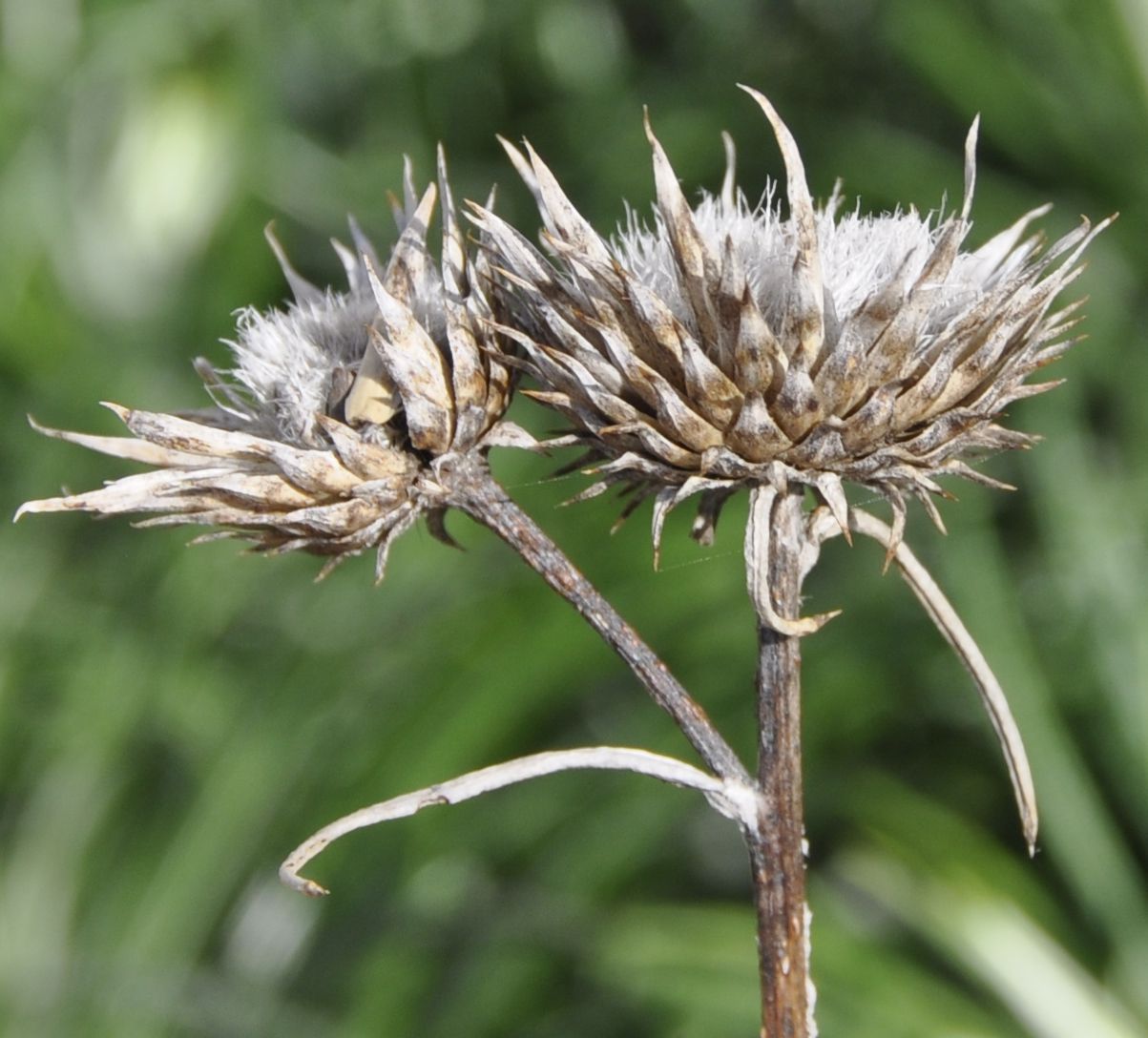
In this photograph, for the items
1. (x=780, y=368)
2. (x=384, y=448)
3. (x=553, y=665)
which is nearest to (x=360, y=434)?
(x=384, y=448)

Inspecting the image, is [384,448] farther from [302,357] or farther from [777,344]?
[777,344]

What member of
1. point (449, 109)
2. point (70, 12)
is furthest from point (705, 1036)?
point (70, 12)

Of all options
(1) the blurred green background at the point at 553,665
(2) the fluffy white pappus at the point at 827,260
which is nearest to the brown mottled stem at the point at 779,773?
(2) the fluffy white pappus at the point at 827,260

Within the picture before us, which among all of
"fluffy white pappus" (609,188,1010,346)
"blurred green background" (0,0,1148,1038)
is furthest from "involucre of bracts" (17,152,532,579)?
"blurred green background" (0,0,1148,1038)

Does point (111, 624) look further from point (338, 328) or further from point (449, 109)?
point (338, 328)

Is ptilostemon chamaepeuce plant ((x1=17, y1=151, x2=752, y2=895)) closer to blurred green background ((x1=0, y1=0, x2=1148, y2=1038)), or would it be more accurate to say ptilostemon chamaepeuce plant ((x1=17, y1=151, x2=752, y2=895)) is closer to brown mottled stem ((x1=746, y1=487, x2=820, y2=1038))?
brown mottled stem ((x1=746, y1=487, x2=820, y2=1038))
